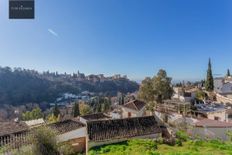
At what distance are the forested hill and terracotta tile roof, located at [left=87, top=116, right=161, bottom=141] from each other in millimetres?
79240

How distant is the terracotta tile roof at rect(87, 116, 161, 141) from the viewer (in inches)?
562

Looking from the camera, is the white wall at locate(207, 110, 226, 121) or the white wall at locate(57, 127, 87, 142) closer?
the white wall at locate(57, 127, 87, 142)

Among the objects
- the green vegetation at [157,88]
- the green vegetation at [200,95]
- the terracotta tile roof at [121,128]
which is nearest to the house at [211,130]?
the terracotta tile roof at [121,128]

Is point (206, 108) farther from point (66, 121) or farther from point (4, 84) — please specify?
point (4, 84)

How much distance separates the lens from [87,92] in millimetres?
137000

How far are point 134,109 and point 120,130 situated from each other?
13.9 m

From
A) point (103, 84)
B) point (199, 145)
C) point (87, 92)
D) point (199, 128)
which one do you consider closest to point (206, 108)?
point (199, 128)

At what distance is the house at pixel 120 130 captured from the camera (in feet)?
45.8

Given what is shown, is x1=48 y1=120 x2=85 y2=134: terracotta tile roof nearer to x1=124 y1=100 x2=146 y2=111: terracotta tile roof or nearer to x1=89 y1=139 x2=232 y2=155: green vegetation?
x1=89 y1=139 x2=232 y2=155: green vegetation

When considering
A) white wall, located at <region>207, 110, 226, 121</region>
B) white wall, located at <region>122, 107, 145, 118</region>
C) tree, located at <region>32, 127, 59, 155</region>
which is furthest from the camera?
white wall, located at <region>207, 110, 226, 121</region>

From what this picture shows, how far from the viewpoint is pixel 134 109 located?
28.9m

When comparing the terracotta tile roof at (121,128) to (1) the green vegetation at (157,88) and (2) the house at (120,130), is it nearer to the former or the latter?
(2) the house at (120,130)

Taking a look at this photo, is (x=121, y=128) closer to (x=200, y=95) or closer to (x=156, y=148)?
(x=156, y=148)

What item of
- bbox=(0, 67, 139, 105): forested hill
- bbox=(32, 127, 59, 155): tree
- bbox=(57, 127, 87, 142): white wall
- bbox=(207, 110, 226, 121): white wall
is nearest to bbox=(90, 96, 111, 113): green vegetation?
bbox=(207, 110, 226, 121): white wall
